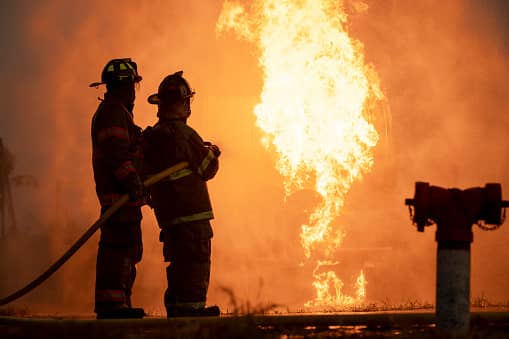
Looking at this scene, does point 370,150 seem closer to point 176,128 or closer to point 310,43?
point 310,43

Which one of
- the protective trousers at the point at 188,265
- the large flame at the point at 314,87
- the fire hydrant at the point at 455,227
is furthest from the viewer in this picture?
the large flame at the point at 314,87

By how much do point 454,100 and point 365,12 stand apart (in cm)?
406

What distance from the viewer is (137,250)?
782cm

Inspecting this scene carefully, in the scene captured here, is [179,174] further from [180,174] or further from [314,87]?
[314,87]

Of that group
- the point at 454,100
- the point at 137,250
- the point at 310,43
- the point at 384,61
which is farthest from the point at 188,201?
the point at 454,100

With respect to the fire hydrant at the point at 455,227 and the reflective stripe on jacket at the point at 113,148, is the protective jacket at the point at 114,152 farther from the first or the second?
the fire hydrant at the point at 455,227

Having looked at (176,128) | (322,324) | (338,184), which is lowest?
(322,324)

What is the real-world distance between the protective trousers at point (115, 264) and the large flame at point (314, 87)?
11.6m

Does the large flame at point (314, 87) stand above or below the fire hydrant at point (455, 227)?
above

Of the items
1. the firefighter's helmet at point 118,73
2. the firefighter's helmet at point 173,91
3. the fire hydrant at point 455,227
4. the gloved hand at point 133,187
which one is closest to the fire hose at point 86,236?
the gloved hand at point 133,187

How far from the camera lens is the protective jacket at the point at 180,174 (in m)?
7.78

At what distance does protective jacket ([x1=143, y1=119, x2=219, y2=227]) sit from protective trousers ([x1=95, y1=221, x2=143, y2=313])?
1.13ft

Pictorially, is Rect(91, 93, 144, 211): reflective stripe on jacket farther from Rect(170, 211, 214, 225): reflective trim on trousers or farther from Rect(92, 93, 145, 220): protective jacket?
Rect(170, 211, 214, 225): reflective trim on trousers

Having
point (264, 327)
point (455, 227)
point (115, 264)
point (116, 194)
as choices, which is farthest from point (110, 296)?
point (455, 227)
